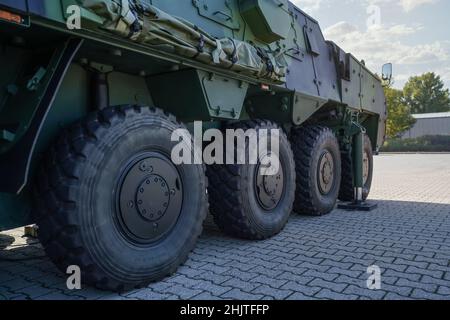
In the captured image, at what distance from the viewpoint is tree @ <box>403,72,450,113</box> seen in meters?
54.2

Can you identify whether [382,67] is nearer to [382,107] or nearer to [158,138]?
[382,107]

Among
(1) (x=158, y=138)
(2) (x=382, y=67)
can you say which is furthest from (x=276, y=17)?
(2) (x=382, y=67)

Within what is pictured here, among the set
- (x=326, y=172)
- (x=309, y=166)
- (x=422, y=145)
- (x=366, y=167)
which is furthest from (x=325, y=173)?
(x=422, y=145)

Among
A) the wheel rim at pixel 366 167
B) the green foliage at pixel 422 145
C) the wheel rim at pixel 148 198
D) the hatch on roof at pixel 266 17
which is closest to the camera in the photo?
the wheel rim at pixel 148 198

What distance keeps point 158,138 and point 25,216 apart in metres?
1.06

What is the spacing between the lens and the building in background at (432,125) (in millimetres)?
46031

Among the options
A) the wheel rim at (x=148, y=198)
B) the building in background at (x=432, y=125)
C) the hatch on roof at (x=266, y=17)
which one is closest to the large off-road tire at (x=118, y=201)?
the wheel rim at (x=148, y=198)

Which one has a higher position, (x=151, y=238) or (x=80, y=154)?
(x=80, y=154)

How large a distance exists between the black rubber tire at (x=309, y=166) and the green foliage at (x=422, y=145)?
3425 cm

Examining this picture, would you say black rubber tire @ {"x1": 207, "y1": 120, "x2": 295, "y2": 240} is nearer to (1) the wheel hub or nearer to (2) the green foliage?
(1) the wheel hub

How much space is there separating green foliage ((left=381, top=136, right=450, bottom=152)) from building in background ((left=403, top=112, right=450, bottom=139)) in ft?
21.8

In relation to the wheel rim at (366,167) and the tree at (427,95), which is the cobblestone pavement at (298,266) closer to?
the wheel rim at (366,167)

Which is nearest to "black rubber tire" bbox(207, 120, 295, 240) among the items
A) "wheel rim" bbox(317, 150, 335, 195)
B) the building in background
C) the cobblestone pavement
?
the cobblestone pavement
